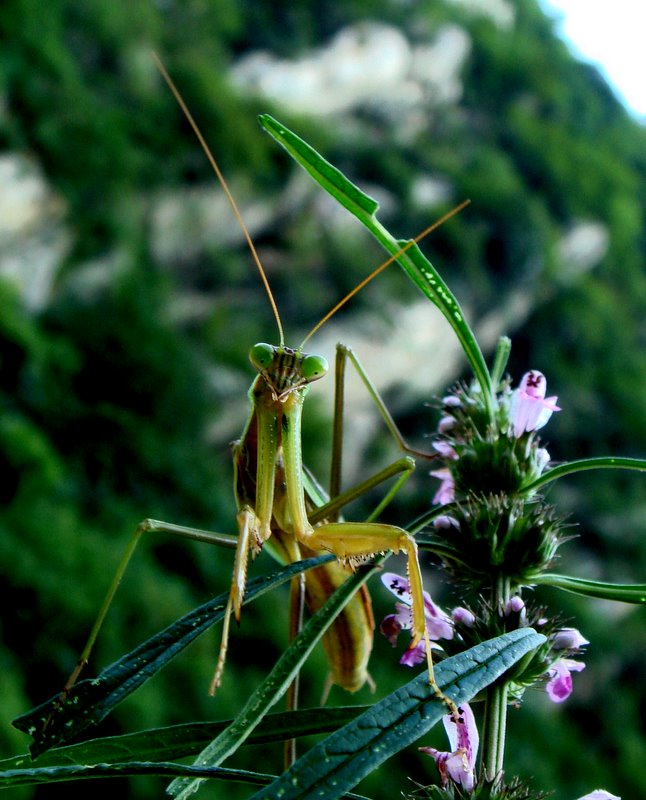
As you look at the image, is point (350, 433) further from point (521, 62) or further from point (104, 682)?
point (104, 682)

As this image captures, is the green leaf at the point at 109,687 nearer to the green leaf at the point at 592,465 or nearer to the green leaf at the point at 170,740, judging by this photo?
the green leaf at the point at 170,740

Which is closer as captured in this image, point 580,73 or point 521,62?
point 521,62

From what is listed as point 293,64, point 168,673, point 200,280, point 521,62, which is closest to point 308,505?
point 168,673

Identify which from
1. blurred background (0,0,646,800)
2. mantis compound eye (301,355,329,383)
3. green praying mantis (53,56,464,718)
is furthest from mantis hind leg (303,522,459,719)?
blurred background (0,0,646,800)

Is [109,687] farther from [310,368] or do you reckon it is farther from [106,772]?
[310,368]

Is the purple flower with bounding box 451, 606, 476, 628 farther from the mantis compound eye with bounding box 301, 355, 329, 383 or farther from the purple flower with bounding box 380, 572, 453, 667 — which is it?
the mantis compound eye with bounding box 301, 355, 329, 383

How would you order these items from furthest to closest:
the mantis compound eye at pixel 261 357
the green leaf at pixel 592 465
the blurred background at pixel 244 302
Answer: the blurred background at pixel 244 302 < the mantis compound eye at pixel 261 357 < the green leaf at pixel 592 465

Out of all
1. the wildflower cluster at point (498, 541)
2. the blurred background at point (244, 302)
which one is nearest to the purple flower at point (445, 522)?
the wildflower cluster at point (498, 541)
